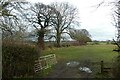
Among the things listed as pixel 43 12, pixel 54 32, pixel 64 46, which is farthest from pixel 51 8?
pixel 64 46

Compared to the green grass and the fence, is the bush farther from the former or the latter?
the green grass

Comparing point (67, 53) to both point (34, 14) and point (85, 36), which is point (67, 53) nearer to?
point (85, 36)

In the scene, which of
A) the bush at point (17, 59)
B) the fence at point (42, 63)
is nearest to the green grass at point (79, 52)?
the fence at point (42, 63)

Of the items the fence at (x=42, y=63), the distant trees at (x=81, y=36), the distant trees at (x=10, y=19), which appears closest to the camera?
the fence at (x=42, y=63)

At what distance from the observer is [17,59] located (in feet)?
42.8

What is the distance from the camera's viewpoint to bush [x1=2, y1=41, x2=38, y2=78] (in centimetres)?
1243

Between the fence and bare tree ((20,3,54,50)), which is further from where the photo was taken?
bare tree ((20,3,54,50))

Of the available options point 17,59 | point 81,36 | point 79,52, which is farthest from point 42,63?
point 81,36

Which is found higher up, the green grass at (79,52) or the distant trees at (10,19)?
the distant trees at (10,19)

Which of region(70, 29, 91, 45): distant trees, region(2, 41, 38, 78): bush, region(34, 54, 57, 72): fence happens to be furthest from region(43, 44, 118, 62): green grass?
region(2, 41, 38, 78): bush

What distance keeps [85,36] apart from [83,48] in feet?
4.30

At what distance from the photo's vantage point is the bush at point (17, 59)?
12430mm

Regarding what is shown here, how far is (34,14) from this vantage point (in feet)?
88.2

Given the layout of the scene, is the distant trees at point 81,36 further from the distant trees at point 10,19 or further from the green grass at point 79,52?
the distant trees at point 10,19
